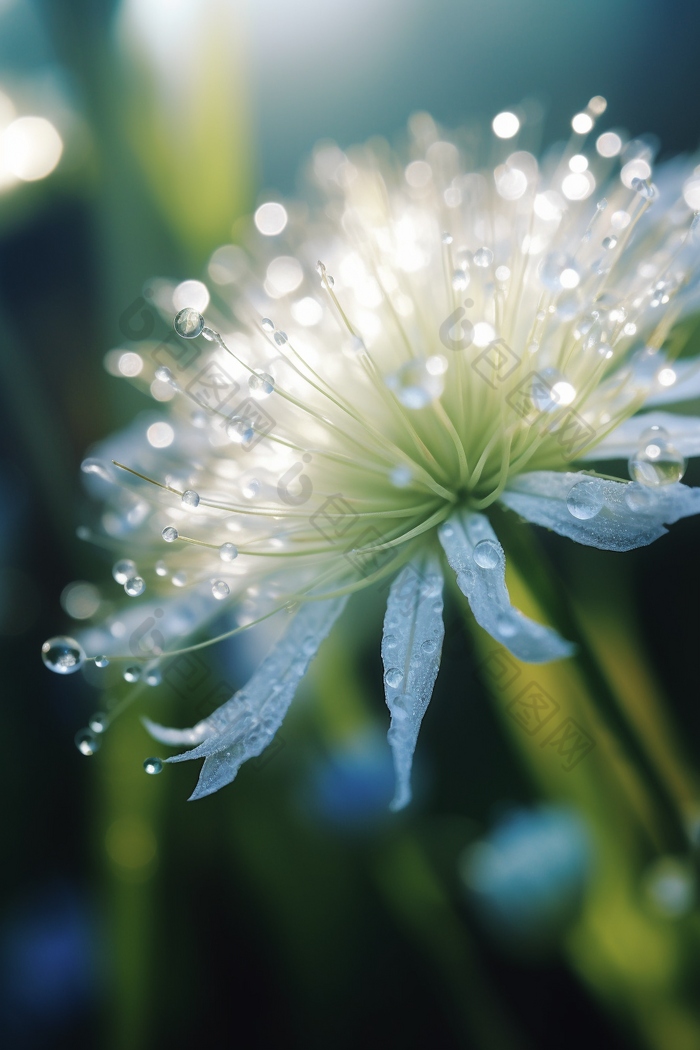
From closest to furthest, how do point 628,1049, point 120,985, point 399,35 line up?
point 628,1049, point 120,985, point 399,35

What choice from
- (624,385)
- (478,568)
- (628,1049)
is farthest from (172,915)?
(624,385)

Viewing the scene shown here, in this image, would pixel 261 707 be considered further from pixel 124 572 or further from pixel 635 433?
pixel 635 433

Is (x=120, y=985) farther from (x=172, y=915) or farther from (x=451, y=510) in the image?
(x=451, y=510)

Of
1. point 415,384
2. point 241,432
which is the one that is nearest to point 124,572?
point 241,432

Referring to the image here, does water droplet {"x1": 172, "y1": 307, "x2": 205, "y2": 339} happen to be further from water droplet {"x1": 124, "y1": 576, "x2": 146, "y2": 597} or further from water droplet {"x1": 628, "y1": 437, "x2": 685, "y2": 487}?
water droplet {"x1": 628, "y1": 437, "x2": 685, "y2": 487}

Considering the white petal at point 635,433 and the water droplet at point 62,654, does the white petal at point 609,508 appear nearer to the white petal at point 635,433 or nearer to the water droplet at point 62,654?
the white petal at point 635,433

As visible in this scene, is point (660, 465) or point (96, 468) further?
point (96, 468)
